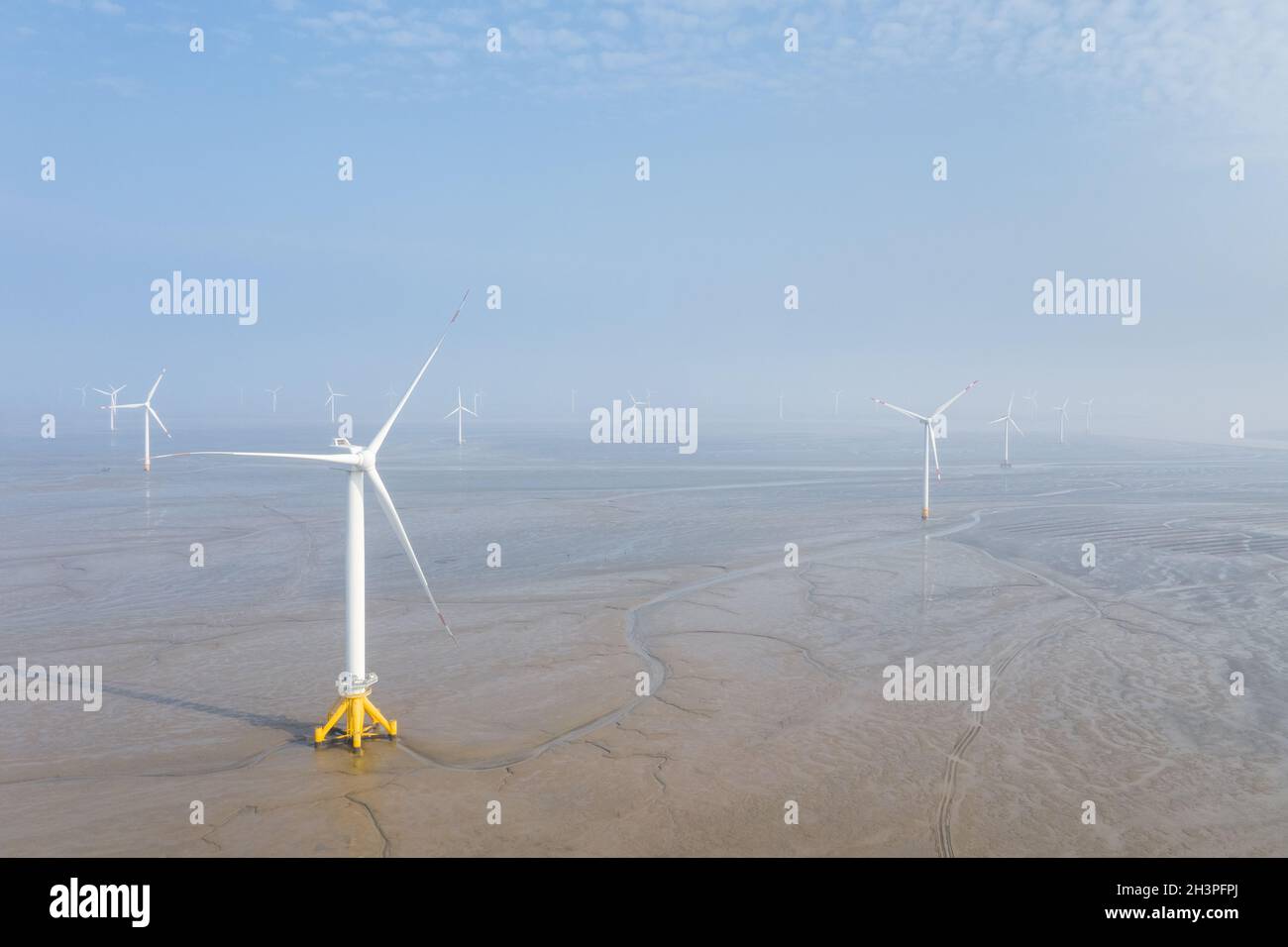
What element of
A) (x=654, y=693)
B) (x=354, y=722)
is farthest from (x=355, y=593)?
(x=654, y=693)

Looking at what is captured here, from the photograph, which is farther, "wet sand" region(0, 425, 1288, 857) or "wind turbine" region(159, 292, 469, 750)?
"wind turbine" region(159, 292, 469, 750)

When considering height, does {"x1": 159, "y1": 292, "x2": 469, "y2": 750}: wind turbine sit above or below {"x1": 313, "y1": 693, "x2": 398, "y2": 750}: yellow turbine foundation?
above

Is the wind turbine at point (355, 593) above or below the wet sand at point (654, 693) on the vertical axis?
above

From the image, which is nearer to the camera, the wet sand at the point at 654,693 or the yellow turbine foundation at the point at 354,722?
the wet sand at the point at 654,693

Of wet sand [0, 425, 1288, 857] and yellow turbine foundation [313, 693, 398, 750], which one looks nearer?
wet sand [0, 425, 1288, 857]

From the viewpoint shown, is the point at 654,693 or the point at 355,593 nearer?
the point at 355,593

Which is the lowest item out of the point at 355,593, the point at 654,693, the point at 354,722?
the point at 654,693

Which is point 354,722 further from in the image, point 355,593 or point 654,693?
point 654,693
